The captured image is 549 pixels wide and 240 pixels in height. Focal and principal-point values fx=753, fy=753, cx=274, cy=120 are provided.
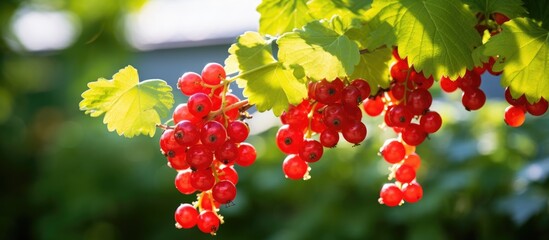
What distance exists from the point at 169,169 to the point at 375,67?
201 cm

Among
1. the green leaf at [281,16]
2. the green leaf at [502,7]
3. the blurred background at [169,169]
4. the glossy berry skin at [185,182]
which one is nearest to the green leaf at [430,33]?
the green leaf at [502,7]

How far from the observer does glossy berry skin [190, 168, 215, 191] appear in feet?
2.49

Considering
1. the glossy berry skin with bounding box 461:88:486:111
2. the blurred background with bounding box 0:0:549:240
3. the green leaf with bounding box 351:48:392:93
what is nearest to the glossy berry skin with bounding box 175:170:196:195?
the green leaf with bounding box 351:48:392:93

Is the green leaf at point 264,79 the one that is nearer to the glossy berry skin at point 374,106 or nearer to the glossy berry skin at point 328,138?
the glossy berry skin at point 328,138

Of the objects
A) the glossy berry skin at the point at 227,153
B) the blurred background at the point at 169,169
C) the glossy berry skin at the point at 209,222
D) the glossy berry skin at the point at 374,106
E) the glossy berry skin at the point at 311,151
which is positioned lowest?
the blurred background at the point at 169,169

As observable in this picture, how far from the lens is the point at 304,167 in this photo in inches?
33.0

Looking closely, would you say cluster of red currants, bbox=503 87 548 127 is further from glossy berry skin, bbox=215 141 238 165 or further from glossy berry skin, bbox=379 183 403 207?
glossy berry skin, bbox=215 141 238 165

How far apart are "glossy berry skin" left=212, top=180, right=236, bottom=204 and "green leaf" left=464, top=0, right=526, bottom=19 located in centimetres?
30

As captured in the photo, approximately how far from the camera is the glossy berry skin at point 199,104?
74 centimetres

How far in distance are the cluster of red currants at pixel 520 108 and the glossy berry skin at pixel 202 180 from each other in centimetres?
32

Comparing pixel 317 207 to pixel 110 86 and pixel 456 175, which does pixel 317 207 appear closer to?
pixel 456 175

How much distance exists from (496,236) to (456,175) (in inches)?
8.0

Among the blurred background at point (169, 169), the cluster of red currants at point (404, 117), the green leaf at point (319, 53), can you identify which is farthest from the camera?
the blurred background at point (169, 169)

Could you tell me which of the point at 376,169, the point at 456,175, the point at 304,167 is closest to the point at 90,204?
→ the point at 376,169
